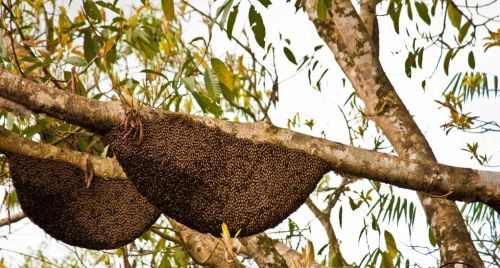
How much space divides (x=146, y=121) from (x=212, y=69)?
505 mm

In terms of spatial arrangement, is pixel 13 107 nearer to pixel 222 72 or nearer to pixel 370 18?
pixel 222 72

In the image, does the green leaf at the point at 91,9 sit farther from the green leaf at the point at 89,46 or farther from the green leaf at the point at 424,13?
the green leaf at the point at 424,13

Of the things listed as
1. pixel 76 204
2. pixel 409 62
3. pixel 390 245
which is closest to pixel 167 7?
pixel 76 204

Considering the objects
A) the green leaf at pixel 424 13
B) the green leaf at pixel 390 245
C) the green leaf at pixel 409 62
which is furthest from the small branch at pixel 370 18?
the green leaf at pixel 390 245

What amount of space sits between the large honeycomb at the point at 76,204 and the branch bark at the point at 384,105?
1.29 metres

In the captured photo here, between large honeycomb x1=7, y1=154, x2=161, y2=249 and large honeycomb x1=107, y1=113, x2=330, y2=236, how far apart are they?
1.50 ft

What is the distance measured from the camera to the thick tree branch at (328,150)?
6.73ft

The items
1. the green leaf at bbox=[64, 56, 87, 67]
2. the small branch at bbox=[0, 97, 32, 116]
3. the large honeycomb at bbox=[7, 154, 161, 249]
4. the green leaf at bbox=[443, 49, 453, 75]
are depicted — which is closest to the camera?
the small branch at bbox=[0, 97, 32, 116]

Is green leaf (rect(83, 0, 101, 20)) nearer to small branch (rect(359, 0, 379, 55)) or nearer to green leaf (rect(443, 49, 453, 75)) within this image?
small branch (rect(359, 0, 379, 55))

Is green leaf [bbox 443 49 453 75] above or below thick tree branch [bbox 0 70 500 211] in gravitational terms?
above

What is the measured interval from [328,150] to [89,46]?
1.20 meters

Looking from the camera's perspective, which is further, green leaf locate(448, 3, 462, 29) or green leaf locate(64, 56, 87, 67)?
green leaf locate(448, 3, 462, 29)

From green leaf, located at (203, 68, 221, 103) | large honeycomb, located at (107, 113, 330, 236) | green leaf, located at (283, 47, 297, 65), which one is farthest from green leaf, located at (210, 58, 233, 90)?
green leaf, located at (283, 47, 297, 65)

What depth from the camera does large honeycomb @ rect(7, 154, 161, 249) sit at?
2.49 metres
